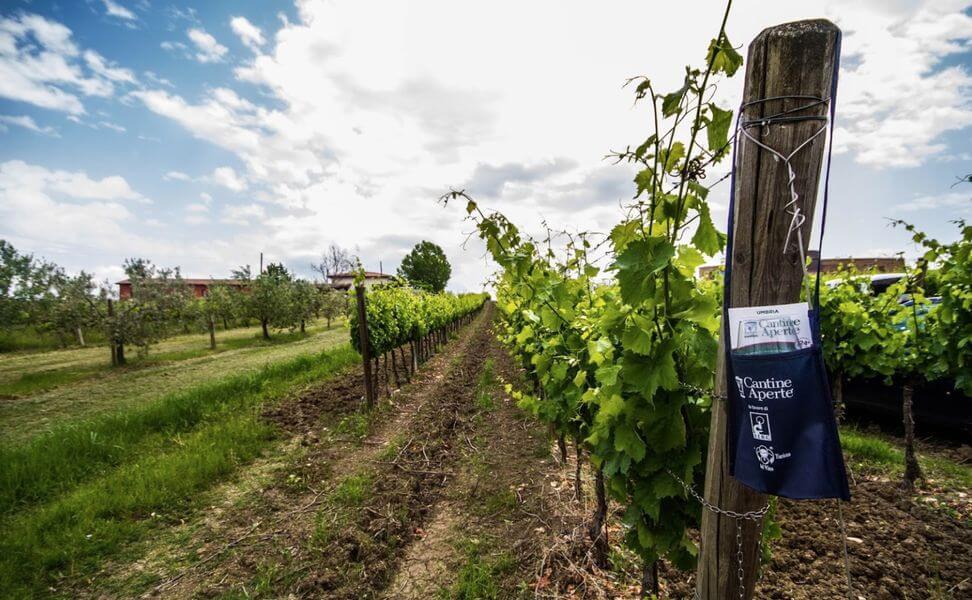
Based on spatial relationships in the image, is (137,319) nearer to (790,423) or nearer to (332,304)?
(332,304)

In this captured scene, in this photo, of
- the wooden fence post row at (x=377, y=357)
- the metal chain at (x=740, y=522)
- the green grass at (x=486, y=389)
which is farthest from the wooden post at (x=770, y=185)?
the wooden fence post row at (x=377, y=357)

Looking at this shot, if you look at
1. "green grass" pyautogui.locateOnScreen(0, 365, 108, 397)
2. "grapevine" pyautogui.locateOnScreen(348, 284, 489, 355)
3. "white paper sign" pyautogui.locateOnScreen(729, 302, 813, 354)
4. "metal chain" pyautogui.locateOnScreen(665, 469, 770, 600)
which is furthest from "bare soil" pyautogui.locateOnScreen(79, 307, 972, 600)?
"green grass" pyautogui.locateOnScreen(0, 365, 108, 397)

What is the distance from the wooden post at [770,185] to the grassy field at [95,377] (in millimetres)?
10753

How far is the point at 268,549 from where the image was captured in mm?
3658

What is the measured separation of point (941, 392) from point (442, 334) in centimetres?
1524

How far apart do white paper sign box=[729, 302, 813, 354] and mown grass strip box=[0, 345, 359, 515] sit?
281 inches

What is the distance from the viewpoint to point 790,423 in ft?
3.76

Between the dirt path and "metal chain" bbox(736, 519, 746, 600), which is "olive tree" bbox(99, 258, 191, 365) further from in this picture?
"metal chain" bbox(736, 519, 746, 600)

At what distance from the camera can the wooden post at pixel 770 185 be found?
119 centimetres

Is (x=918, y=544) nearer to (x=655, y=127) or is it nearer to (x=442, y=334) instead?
(x=655, y=127)

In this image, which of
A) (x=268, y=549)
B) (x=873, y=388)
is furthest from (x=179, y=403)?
(x=873, y=388)

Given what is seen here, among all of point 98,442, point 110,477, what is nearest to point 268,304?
point 98,442

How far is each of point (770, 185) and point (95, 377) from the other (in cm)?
1770

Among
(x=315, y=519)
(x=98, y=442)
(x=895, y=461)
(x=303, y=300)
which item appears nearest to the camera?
(x=315, y=519)
